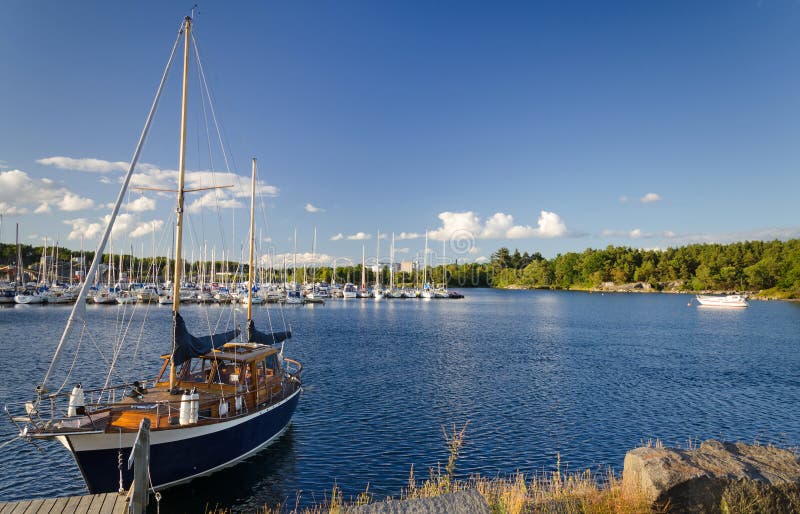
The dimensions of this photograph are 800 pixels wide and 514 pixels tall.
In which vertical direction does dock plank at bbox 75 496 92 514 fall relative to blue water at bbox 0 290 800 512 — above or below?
above

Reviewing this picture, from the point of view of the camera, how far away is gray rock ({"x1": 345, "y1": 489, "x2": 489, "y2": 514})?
8.17m

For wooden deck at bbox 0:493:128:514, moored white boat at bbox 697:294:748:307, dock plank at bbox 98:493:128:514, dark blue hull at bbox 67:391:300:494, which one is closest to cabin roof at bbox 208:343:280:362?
dark blue hull at bbox 67:391:300:494

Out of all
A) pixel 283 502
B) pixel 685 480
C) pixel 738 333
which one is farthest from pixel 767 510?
pixel 738 333

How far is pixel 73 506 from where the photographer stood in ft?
33.6

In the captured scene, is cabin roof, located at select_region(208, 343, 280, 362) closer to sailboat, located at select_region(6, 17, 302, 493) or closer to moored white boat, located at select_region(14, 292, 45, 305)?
sailboat, located at select_region(6, 17, 302, 493)

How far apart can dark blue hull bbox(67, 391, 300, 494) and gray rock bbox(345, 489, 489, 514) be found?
29.7ft

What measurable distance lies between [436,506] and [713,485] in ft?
19.5

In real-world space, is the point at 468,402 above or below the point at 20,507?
below

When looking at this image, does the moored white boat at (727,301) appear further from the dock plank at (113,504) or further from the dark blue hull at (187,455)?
the dock plank at (113,504)

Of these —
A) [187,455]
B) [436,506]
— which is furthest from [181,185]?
[436,506]

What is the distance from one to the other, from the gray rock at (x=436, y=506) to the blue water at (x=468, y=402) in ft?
30.9

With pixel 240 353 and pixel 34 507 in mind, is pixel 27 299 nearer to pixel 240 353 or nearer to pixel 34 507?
pixel 240 353

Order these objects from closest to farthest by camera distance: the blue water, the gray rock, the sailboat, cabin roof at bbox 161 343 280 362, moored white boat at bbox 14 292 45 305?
the gray rock → the sailboat → the blue water → cabin roof at bbox 161 343 280 362 → moored white boat at bbox 14 292 45 305

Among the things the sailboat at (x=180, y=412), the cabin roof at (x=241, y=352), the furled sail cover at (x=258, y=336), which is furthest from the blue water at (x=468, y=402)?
the furled sail cover at (x=258, y=336)
